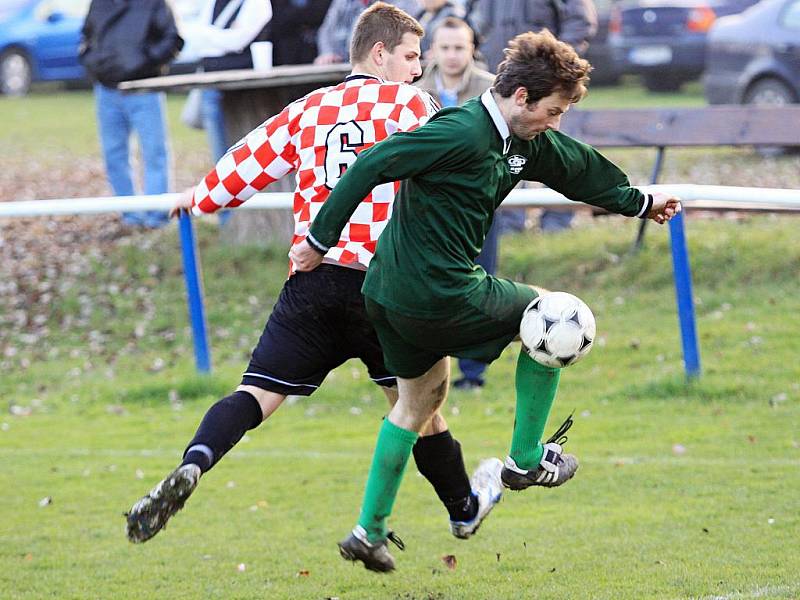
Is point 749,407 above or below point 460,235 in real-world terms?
below

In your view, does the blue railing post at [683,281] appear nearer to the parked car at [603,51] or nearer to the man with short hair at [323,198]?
the man with short hair at [323,198]

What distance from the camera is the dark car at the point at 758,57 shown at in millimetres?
15758

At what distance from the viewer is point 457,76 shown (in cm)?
889

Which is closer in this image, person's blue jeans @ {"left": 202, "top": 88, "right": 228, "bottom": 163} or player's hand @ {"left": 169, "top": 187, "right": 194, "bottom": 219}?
player's hand @ {"left": 169, "top": 187, "right": 194, "bottom": 219}

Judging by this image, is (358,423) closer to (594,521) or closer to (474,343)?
(594,521)

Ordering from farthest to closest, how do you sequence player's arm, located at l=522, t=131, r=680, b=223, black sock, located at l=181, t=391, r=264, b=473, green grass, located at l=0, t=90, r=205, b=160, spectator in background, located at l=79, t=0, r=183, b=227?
green grass, located at l=0, t=90, r=205, b=160
spectator in background, located at l=79, t=0, r=183, b=227
black sock, located at l=181, t=391, r=264, b=473
player's arm, located at l=522, t=131, r=680, b=223

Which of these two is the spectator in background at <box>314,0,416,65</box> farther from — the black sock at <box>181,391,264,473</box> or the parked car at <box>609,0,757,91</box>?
the parked car at <box>609,0,757,91</box>

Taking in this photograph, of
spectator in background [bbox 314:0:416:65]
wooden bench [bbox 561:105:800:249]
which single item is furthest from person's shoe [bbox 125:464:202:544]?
wooden bench [bbox 561:105:800:249]

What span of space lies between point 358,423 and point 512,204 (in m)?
1.64

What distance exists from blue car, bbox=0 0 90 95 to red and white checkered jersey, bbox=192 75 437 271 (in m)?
19.0

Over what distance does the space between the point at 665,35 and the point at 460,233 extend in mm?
17293

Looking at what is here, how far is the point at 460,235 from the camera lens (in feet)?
15.7

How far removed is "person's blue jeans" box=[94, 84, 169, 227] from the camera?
1249cm

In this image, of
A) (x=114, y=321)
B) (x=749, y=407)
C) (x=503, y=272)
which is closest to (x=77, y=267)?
(x=114, y=321)
